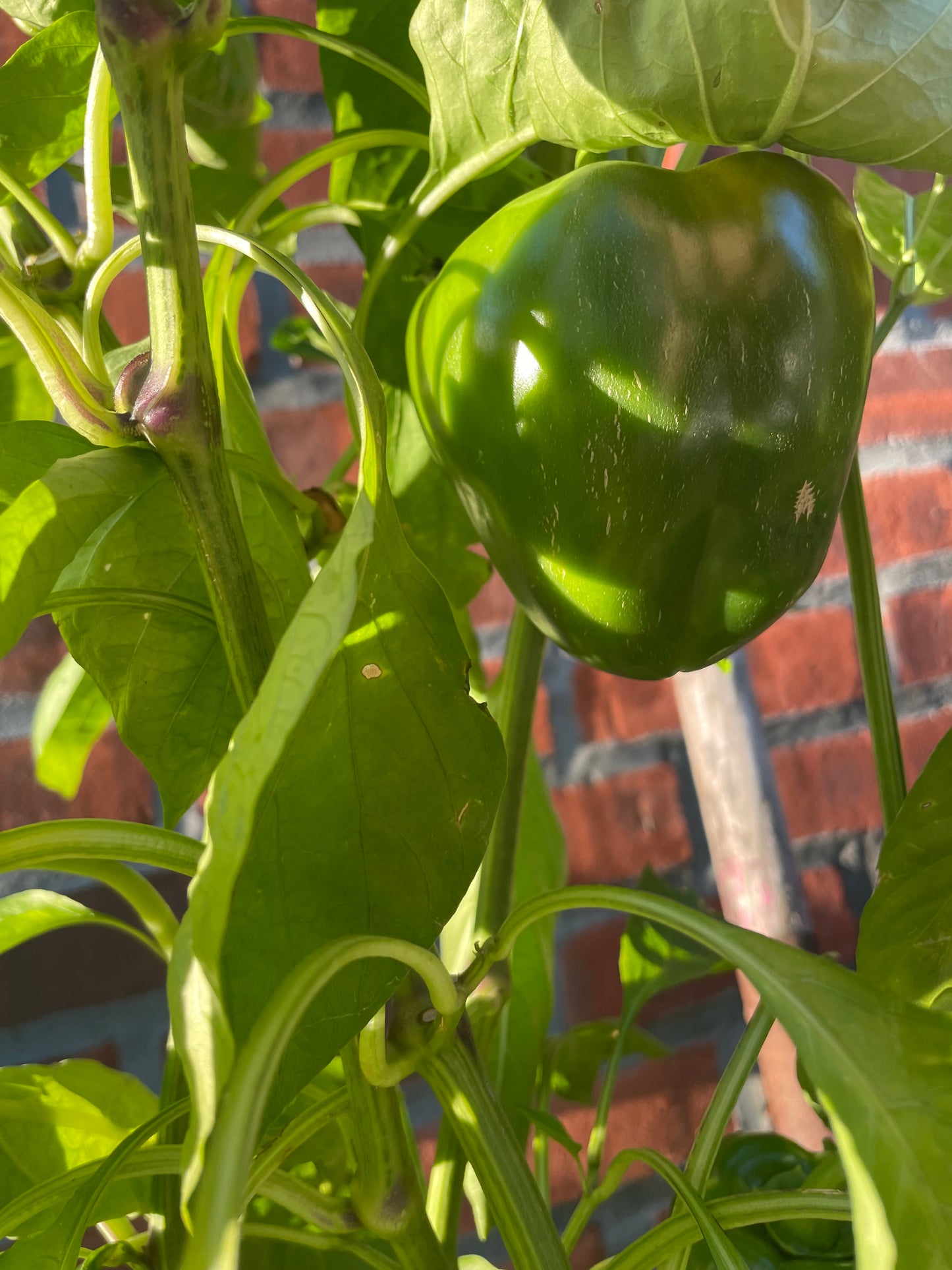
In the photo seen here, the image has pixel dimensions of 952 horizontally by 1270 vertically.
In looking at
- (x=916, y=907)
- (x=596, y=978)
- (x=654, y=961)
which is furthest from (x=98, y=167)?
(x=596, y=978)

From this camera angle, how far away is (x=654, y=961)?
431 millimetres

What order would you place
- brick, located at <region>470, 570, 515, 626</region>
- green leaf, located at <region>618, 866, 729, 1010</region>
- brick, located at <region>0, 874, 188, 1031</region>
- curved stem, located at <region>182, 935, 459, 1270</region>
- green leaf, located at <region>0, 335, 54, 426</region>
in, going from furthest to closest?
brick, located at <region>470, 570, 515, 626</region>, brick, located at <region>0, 874, 188, 1031</region>, green leaf, located at <region>618, 866, 729, 1010</region>, green leaf, located at <region>0, 335, 54, 426</region>, curved stem, located at <region>182, 935, 459, 1270</region>

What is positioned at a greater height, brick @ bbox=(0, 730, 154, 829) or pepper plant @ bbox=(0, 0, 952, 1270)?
pepper plant @ bbox=(0, 0, 952, 1270)

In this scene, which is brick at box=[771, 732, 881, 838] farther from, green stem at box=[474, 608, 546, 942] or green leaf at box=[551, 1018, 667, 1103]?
green stem at box=[474, 608, 546, 942]

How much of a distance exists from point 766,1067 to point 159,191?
0.50 metres

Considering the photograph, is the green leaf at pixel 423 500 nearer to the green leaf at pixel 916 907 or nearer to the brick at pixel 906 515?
the green leaf at pixel 916 907

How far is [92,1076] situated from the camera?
292 mm

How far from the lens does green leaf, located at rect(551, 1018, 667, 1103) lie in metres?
0.47

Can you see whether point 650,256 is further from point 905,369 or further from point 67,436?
point 905,369

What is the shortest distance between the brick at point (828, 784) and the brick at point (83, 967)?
0.38m

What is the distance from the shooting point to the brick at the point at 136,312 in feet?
1.84

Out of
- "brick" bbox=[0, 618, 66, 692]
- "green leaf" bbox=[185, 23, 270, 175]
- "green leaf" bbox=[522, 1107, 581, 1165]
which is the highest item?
"green leaf" bbox=[185, 23, 270, 175]

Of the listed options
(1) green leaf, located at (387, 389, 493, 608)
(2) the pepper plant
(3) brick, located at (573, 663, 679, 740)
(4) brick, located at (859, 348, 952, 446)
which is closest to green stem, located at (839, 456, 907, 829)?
(2) the pepper plant

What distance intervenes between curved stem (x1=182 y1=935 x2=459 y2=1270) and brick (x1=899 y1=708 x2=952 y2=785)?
24.8 inches
